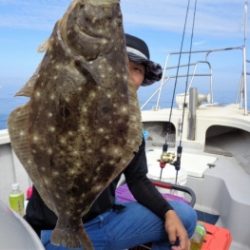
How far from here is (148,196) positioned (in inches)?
66.2

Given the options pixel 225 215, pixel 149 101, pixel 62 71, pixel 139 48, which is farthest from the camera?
pixel 149 101

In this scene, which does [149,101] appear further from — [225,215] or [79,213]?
[79,213]

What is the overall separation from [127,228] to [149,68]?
79cm

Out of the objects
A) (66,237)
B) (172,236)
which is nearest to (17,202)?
(172,236)

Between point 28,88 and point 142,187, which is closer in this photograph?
point 28,88

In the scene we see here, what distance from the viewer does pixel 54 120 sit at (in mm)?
Result: 864

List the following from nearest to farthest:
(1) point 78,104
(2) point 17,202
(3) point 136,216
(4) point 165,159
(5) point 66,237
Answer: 1. (1) point 78,104
2. (5) point 66,237
3. (3) point 136,216
4. (2) point 17,202
5. (4) point 165,159

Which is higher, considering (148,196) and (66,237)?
(66,237)

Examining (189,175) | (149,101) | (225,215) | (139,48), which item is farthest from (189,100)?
(139,48)

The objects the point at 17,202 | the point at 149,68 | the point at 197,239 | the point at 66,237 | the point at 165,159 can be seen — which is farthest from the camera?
the point at 165,159

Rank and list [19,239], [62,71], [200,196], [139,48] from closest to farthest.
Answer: [62,71] → [19,239] → [139,48] → [200,196]

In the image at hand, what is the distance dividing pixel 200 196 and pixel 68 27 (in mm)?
3349

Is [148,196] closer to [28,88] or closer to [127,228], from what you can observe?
[127,228]

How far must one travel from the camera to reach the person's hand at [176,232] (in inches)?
62.6
